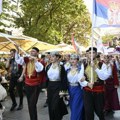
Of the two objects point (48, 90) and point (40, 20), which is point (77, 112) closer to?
point (48, 90)

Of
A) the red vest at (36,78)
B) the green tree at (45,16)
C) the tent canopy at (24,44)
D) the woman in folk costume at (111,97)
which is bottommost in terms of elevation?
the woman in folk costume at (111,97)

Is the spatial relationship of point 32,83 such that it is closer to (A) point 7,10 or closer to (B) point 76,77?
(B) point 76,77

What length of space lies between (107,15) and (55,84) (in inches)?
70.9

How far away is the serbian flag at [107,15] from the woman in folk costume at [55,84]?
119cm

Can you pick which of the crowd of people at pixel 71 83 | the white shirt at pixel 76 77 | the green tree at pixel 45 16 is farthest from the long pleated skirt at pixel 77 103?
the green tree at pixel 45 16

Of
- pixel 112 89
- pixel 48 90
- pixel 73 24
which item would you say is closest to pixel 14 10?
pixel 73 24

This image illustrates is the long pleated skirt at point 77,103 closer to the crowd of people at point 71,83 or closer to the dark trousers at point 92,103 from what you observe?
the crowd of people at point 71,83

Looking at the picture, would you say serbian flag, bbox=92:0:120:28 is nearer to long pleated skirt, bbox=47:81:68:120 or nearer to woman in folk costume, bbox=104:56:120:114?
long pleated skirt, bbox=47:81:68:120

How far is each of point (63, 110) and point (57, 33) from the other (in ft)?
76.2

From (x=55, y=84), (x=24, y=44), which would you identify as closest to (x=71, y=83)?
(x=55, y=84)

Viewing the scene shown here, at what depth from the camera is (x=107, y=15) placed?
770 cm

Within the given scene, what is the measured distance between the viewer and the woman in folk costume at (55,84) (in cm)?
810

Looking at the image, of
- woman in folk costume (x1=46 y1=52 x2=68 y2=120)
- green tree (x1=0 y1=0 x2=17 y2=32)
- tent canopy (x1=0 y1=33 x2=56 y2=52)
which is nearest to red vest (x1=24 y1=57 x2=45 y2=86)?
woman in folk costume (x1=46 y1=52 x2=68 y2=120)

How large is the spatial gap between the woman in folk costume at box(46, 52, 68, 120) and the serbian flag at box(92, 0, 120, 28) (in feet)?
3.92
